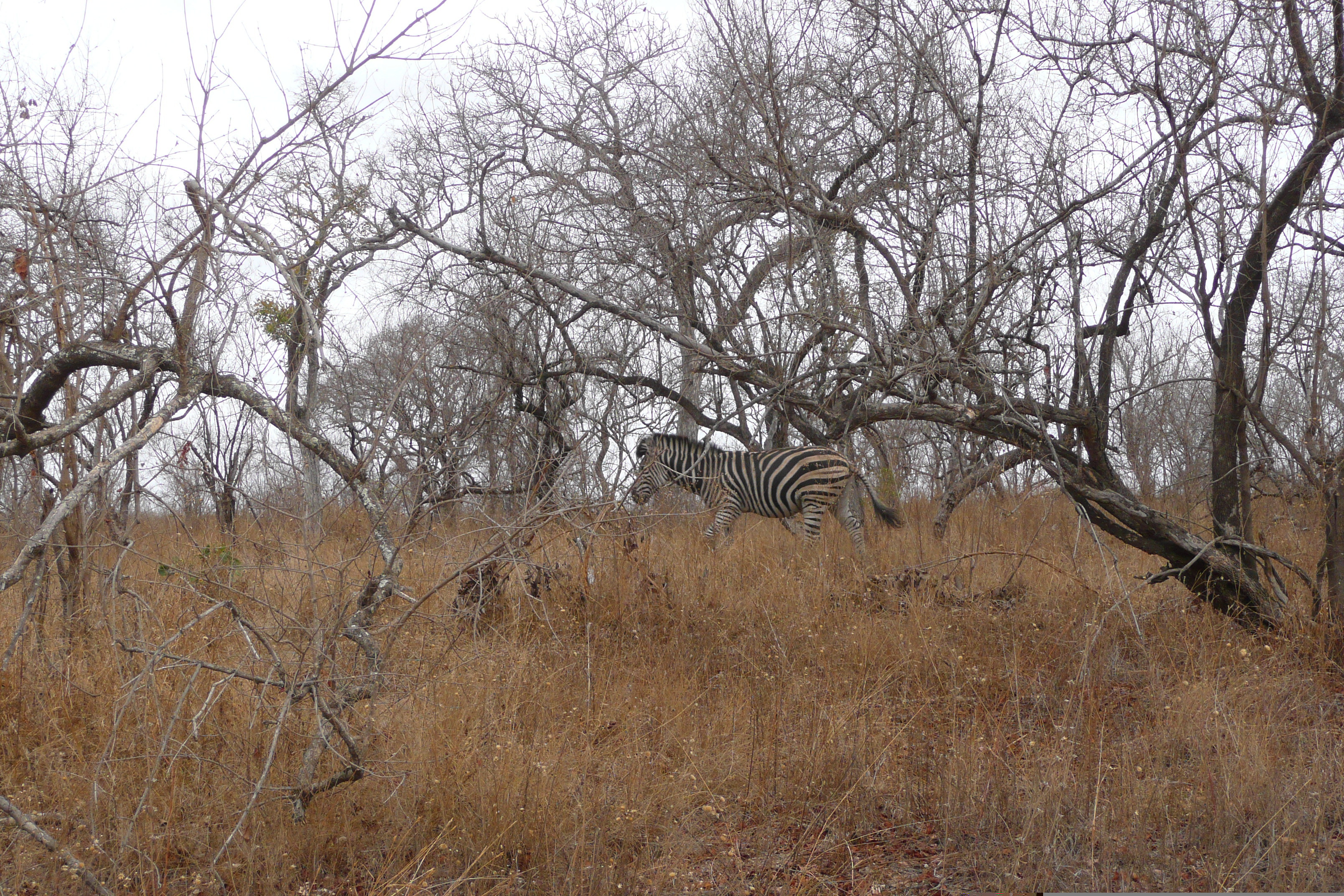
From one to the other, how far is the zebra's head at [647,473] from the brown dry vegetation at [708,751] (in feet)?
1.56

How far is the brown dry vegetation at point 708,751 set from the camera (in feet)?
Result: 10.0

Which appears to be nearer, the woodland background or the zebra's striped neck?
the woodland background

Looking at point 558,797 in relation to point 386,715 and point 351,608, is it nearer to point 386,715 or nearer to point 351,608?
point 386,715

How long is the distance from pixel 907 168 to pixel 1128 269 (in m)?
2.13

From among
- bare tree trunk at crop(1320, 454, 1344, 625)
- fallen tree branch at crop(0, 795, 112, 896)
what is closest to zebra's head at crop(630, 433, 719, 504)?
bare tree trunk at crop(1320, 454, 1344, 625)

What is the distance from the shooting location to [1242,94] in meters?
5.26

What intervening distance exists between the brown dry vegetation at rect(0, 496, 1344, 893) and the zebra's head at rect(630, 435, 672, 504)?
475 millimetres

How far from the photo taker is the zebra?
929cm

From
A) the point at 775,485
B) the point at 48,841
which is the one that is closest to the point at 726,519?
the point at 775,485

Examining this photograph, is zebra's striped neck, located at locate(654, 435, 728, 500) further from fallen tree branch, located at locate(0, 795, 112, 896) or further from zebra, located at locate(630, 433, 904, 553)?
fallen tree branch, located at locate(0, 795, 112, 896)

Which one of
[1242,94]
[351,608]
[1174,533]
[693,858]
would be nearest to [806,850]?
[693,858]

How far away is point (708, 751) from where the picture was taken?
3924 millimetres

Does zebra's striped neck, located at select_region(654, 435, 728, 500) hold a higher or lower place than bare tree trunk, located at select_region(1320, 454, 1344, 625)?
higher

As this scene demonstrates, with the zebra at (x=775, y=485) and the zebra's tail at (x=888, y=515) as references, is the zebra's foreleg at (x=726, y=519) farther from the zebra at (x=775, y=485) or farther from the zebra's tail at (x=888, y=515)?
the zebra's tail at (x=888, y=515)
